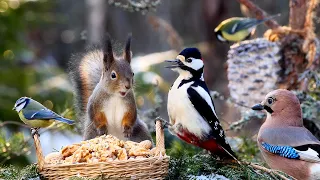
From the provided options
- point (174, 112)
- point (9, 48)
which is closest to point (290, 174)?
point (174, 112)

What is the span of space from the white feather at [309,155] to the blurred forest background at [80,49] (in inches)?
35.3

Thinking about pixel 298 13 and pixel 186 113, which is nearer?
pixel 186 113

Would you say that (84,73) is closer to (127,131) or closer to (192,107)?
(127,131)

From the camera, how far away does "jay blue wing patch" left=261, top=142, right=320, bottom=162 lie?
271 centimetres

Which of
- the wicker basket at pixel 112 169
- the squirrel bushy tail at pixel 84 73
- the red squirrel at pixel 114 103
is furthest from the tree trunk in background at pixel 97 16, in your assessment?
the wicker basket at pixel 112 169

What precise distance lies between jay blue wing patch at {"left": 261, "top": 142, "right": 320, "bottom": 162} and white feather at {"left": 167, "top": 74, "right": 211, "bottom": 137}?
34cm

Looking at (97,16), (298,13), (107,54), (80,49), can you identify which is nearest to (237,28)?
(298,13)

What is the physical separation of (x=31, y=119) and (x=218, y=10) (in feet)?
18.8

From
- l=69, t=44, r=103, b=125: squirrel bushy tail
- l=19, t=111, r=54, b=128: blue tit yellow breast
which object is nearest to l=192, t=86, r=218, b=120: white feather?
l=69, t=44, r=103, b=125: squirrel bushy tail

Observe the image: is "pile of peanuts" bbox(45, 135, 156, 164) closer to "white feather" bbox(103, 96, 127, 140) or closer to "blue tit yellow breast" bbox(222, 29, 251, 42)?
"white feather" bbox(103, 96, 127, 140)

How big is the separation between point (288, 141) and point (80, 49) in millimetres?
6690

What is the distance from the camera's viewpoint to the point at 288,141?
2766 mm

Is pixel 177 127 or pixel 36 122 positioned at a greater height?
pixel 36 122

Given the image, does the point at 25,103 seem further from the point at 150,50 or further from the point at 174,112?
the point at 150,50
